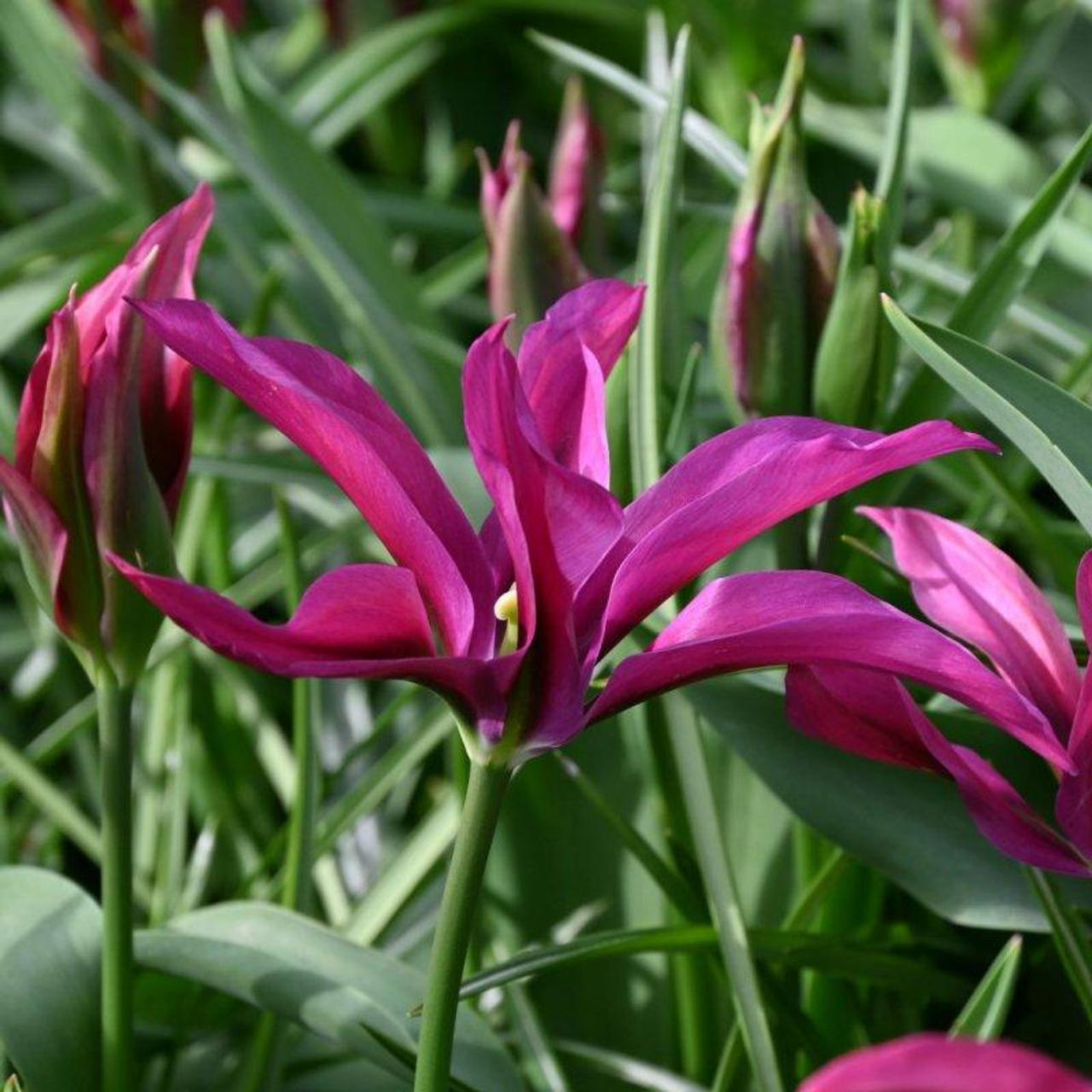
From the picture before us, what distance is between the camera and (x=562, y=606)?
33cm

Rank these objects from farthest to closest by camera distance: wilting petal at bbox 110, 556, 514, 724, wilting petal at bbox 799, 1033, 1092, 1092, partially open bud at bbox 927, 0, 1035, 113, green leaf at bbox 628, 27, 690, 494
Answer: partially open bud at bbox 927, 0, 1035, 113 < green leaf at bbox 628, 27, 690, 494 < wilting petal at bbox 110, 556, 514, 724 < wilting petal at bbox 799, 1033, 1092, 1092

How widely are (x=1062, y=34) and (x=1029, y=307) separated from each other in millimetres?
402

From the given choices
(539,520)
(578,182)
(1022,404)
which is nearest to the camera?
(539,520)

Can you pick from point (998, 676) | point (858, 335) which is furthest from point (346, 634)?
point (858, 335)

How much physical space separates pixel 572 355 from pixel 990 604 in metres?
0.11

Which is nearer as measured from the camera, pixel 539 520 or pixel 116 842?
pixel 539 520

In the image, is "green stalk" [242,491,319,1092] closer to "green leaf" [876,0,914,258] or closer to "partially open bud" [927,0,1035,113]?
"green leaf" [876,0,914,258]

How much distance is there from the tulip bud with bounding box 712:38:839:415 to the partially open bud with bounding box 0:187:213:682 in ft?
0.59

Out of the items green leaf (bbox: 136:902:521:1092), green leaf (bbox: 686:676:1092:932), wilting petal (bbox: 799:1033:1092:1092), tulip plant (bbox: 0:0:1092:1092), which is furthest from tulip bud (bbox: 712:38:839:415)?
wilting petal (bbox: 799:1033:1092:1092)

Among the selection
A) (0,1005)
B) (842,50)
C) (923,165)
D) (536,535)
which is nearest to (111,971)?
(0,1005)

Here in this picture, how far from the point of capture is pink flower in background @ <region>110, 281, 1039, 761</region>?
31 cm

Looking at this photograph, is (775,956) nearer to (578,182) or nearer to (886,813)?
(886,813)

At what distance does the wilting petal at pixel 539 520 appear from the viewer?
0.31 metres

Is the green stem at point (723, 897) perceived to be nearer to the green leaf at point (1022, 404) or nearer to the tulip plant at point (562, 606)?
the tulip plant at point (562, 606)
